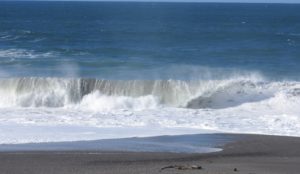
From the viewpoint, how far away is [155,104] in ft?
74.5

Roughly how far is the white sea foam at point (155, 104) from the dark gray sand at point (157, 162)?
245cm

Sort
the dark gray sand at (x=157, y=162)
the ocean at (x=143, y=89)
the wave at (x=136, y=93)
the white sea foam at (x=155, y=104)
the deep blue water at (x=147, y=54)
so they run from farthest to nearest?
the deep blue water at (x=147, y=54), the wave at (x=136, y=93), the white sea foam at (x=155, y=104), the ocean at (x=143, y=89), the dark gray sand at (x=157, y=162)

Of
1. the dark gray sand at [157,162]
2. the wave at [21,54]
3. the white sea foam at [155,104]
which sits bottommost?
the dark gray sand at [157,162]

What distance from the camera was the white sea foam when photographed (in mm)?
17797

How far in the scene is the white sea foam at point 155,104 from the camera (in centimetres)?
1780

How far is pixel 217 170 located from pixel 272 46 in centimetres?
2988

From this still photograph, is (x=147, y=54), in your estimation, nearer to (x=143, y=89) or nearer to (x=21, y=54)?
(x=21, y=54)

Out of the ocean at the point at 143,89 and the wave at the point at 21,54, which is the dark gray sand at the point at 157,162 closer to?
the ocean at the point at 143,89

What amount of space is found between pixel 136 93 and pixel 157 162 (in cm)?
1179

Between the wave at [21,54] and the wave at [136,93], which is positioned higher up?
the wave at [21,54]

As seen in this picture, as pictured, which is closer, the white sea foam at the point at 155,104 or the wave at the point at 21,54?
the white sea foam at the point at 155,104

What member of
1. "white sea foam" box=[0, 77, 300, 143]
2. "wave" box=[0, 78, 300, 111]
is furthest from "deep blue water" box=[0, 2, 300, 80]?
A: "white sea foam" box=[0, 77, 300, 143]

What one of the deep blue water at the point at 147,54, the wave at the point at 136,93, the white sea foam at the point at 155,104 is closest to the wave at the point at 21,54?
the deep blue water at the point at 147,54

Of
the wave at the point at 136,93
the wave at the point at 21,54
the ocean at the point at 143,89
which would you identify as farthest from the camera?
the wave at the point at 21,54
